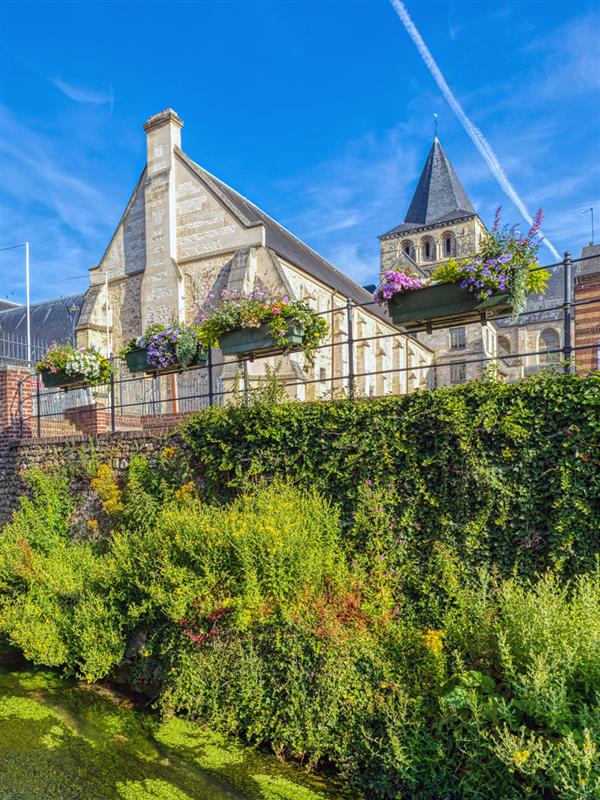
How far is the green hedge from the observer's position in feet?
14.6

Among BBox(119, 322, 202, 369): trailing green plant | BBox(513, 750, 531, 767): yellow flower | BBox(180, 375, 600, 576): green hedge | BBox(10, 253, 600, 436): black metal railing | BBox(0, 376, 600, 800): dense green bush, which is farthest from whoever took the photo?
BBox(119, 322, 202, 369): trailing green plant

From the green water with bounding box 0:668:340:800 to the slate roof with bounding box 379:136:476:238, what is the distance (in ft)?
143

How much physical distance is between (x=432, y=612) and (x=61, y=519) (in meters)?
6.32

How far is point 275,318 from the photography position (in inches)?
254

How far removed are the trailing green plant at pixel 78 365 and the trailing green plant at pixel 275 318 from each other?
2.92 metres

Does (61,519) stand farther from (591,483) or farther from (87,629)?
(591,483)

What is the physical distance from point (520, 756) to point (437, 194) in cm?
4699

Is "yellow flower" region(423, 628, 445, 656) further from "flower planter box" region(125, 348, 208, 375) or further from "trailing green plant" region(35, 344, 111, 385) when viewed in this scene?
"trailing green plant" region(35, 344, 111, 385)

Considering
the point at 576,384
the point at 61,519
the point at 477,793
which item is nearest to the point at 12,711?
the point at 61,519

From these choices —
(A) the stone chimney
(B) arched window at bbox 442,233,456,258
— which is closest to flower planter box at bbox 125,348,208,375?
(A) the stone chimney

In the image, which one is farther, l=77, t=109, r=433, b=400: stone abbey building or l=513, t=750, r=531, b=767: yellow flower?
l=77, t=109, r=433, b=400: stone abbey building

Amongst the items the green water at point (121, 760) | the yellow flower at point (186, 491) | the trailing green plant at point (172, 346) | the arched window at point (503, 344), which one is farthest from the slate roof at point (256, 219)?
the arched window at point (503, 344)

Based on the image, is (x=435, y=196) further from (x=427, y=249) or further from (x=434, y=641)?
(x=434, y=641)

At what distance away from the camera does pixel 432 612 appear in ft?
16.3
